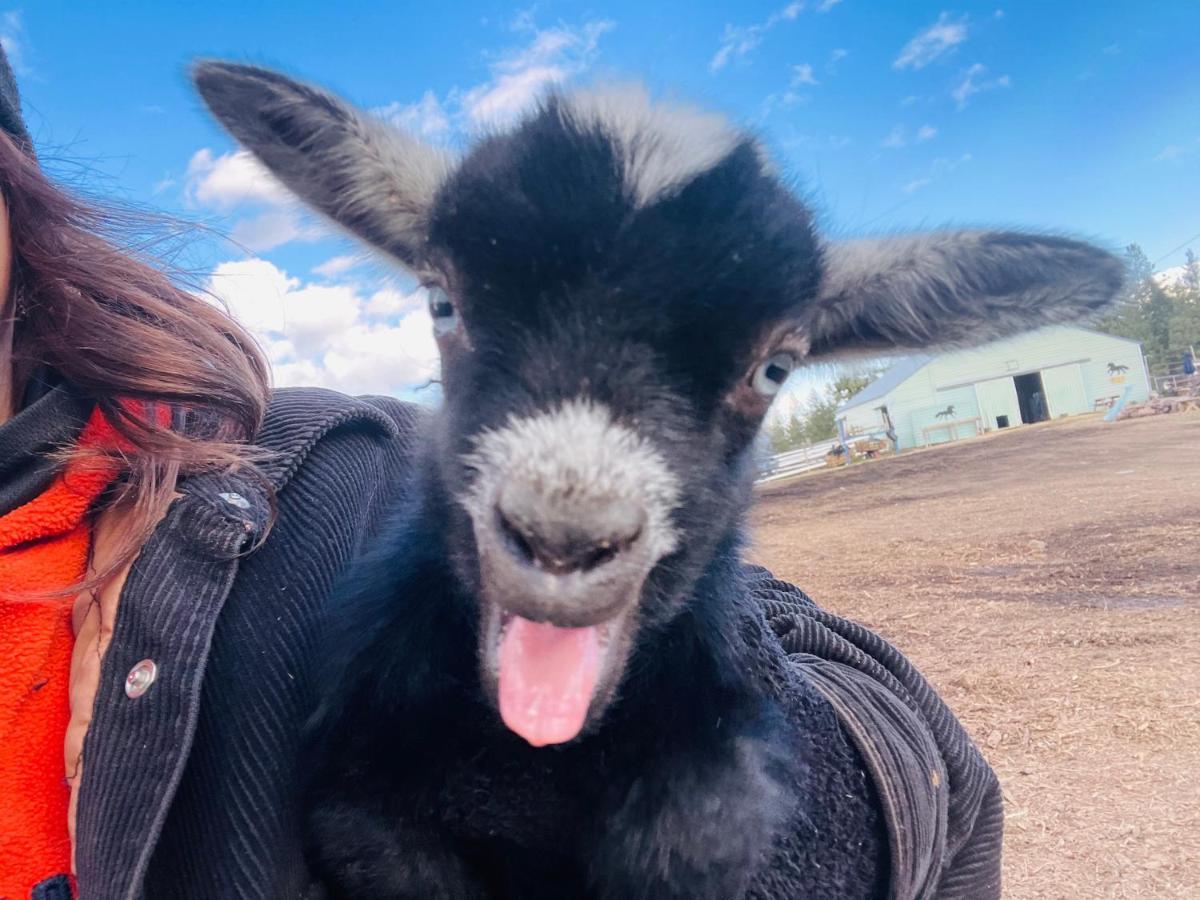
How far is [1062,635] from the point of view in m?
7.34

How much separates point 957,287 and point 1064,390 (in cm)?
4692

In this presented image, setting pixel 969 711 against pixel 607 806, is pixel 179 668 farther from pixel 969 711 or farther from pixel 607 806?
pixel 969 711

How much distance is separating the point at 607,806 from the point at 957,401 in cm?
4783

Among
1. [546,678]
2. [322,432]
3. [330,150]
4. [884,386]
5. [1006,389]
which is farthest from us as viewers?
[884,386]

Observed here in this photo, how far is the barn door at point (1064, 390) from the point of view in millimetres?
42875

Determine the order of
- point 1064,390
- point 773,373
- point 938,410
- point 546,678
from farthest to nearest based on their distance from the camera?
point 938,410
point 1064,390
point 773,373
point 546,678

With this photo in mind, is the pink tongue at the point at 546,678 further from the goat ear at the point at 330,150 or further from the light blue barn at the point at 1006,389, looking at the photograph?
the light blue barn at the point at 1006,389

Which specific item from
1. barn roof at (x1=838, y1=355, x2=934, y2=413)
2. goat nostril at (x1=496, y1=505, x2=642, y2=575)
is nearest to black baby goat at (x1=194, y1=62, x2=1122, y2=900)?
goat nostril at (x1=496, y1=505, x2=642, y2=575)

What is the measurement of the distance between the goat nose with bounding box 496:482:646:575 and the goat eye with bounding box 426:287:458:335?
0.60 m

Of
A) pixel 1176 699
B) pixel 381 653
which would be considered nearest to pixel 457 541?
pixel 381 653

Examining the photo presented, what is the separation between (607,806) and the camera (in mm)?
1679

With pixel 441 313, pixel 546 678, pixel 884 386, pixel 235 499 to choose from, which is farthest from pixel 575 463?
pixel 884 386

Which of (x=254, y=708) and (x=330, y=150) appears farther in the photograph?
(x=330, y=150)

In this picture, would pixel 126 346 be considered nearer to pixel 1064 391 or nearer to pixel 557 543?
pixel 557 543
